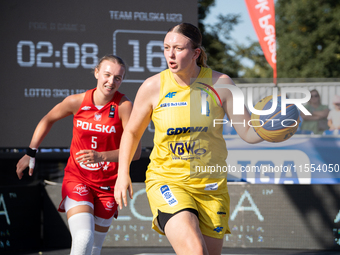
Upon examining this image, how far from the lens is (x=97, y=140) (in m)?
3.59

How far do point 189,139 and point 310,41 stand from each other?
28.4 m

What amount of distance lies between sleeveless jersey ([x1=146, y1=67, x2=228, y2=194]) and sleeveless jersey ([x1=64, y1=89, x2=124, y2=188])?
970 mm

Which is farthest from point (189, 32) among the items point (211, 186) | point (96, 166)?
point (96, 166)

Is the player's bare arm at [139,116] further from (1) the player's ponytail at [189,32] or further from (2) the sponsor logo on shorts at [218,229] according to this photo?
(2) the sponsor logo on shorts at [218,229]

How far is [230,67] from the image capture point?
28.6 m

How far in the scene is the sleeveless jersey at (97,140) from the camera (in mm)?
3584

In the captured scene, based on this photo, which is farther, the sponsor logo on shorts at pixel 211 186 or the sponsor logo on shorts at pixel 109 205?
the sponsor logo on shorts at pixel 109 205

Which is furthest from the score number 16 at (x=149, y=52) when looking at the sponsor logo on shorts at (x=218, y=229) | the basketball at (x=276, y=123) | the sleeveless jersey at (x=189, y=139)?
the sponsor logo on shorts at (x=218, y=229)

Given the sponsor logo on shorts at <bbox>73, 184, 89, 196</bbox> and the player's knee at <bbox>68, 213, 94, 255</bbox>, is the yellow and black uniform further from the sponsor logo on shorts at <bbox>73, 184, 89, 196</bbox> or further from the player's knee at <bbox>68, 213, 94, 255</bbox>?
the sponsor logo on shorts at <bbox>73, 184, 89, 196</bbox>

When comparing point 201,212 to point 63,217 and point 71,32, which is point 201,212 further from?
point 71,32

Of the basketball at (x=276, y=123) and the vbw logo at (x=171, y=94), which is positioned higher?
the vbw logo at (x=171, y=94)

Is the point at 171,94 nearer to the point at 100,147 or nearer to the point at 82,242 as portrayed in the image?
the point at 100,147

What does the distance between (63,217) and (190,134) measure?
3.74 m

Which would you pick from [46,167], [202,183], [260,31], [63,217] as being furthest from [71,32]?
[260,31]
